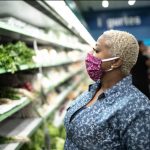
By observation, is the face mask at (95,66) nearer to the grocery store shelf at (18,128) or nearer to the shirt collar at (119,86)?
the shirt collar at (119,86)

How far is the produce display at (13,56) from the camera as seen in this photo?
3542 millimetres

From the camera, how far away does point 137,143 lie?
247cm

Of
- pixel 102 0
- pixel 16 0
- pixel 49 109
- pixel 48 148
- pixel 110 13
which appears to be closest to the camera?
pixel 16 0

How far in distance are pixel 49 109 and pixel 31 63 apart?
1478 millimetres

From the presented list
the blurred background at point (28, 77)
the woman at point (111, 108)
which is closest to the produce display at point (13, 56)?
the blurred background at point (28, 77)

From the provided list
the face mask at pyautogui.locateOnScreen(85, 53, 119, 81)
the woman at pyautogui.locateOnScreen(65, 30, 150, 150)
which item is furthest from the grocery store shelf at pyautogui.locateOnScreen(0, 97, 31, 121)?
the face mask at pyautogui.locateOnScreen(85, 53, 119, 81)

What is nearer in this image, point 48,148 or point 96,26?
point 48,148

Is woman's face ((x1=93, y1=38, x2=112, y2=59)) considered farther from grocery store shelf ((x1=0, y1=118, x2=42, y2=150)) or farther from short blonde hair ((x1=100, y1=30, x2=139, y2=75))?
grocery store shelf ((x1=0, y1=118, x2=42, y2=150))

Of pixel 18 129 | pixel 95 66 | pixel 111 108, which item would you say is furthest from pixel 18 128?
pixel 111 108

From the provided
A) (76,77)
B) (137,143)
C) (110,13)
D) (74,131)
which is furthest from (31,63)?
(110,13)

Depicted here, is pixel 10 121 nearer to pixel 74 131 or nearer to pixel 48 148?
pixel 48 148

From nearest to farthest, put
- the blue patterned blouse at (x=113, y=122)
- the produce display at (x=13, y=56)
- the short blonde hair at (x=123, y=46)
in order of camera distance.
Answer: the blue patterned blouse at (x=113, y=122) → the short blonde hair at (x=123, y=46) → the produce display at (x=13, y=56)

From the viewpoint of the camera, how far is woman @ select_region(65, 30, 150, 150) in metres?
2.49

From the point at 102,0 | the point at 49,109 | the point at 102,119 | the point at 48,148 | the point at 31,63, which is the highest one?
the point at 102,0
